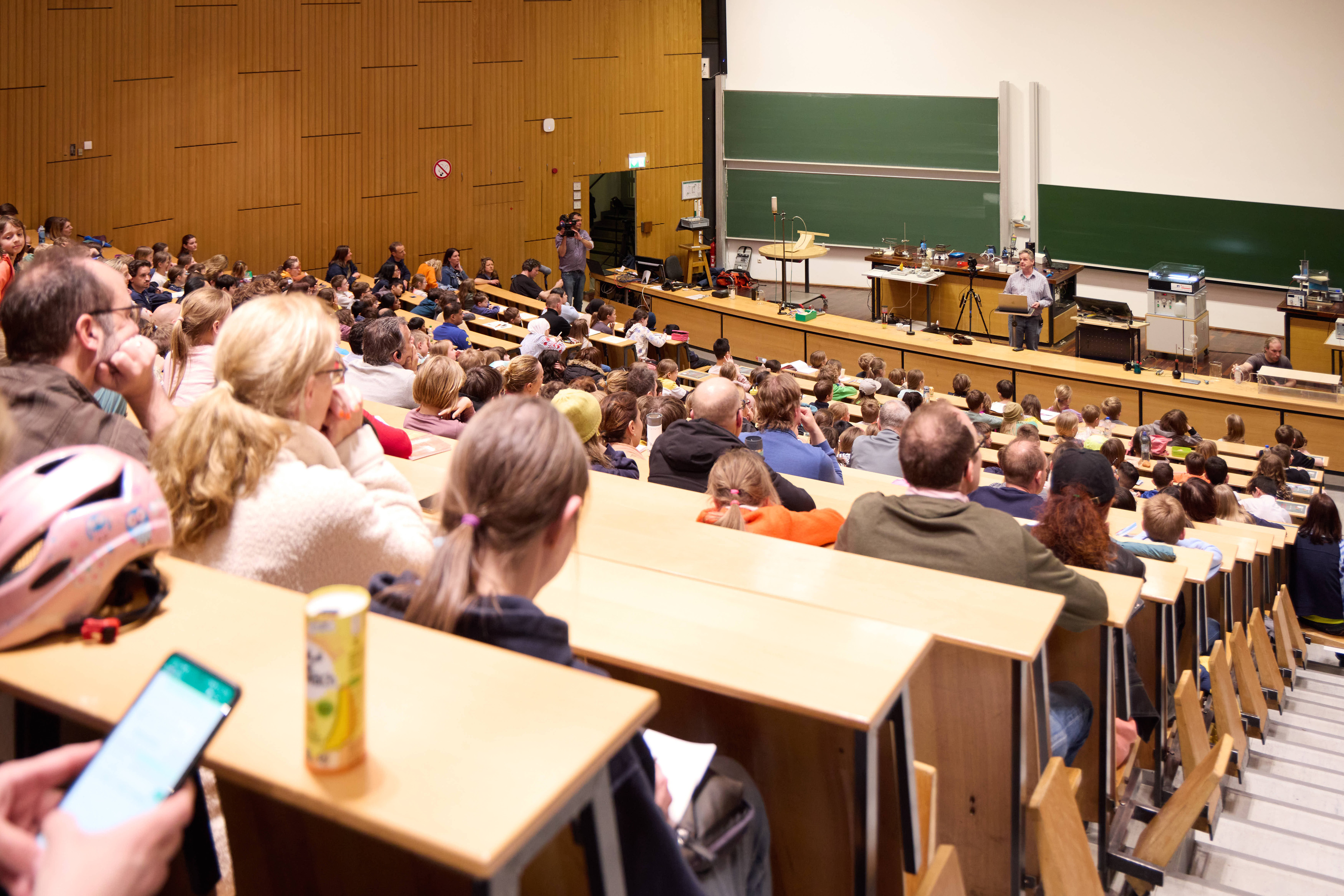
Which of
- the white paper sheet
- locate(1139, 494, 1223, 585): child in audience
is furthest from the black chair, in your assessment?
the white paper sheet

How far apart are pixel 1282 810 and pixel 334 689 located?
363 cm

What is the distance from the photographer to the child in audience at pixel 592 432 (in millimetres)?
3984

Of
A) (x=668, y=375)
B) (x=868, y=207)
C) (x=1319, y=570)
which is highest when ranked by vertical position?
(x=868, y=207)

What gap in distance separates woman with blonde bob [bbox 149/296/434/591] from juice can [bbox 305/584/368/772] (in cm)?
82

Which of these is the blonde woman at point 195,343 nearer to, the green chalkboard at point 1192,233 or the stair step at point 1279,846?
the stair step at point 1279,846

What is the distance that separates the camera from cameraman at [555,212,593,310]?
13.9 meters

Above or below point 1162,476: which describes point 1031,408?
above

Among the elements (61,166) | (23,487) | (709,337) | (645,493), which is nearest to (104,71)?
(61,166)

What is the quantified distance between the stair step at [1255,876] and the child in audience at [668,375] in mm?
5563

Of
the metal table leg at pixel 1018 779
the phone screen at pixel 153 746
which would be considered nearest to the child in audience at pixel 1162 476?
the metal table leg at pixel 1018 779

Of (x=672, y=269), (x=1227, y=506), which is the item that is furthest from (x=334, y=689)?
(x=672, y=269)

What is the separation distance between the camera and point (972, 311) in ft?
44.1

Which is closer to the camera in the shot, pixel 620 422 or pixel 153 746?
pixel 153 746

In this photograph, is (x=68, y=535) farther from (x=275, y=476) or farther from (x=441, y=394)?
(x=441, y=394)
